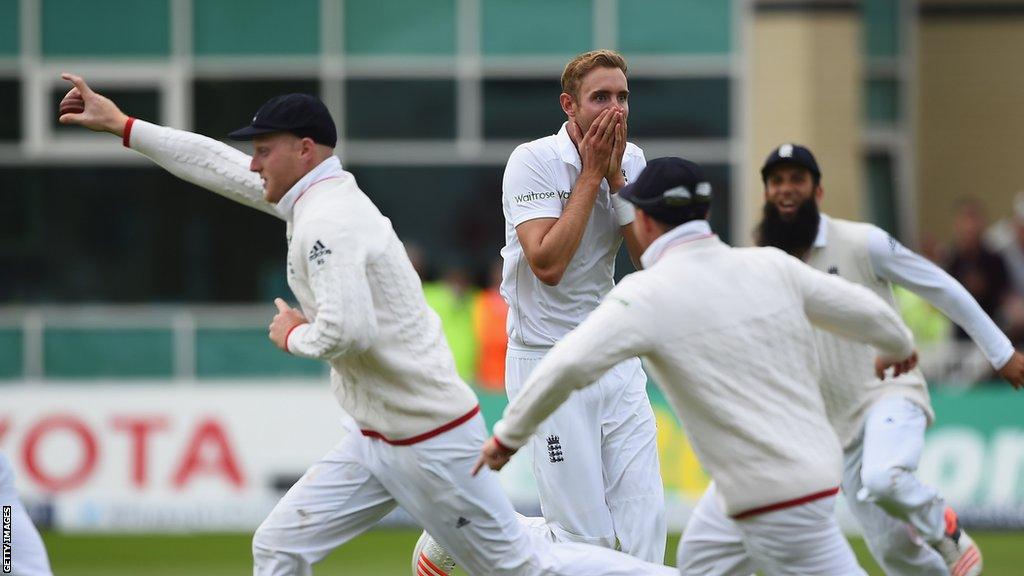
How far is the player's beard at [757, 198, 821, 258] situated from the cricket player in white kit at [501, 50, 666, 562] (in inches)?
31.0

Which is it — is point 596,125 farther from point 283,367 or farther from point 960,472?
point 283,367

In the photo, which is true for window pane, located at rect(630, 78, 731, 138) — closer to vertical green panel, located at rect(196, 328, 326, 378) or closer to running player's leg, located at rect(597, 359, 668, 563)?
vertical green panel, located at rect(196, 328, 326, 378)

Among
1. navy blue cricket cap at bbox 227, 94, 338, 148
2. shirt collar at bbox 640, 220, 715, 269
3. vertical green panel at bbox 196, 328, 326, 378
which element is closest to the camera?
shirt collar at bbox 640, 220, 715, 269

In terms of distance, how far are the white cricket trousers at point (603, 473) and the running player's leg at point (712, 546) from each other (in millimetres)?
1045

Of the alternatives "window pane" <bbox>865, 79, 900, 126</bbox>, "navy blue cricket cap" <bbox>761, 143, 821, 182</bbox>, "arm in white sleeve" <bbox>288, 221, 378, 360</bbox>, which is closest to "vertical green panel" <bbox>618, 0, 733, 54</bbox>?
"window pane" <bbox>865, 79, 900, 126</bbox>

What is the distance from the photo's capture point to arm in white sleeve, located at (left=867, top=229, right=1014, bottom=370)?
26.2 ft

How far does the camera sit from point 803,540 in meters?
6.00

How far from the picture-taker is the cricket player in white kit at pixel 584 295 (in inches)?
296

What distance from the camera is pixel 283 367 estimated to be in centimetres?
1745

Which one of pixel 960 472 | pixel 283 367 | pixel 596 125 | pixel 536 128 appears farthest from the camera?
pixel 536 128

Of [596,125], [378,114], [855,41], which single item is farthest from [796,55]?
[596,125]

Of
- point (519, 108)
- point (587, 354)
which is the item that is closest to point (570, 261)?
point (587, 354)

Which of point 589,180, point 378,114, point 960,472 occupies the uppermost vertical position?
point 378,114

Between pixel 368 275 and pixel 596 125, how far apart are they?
1372 mm
